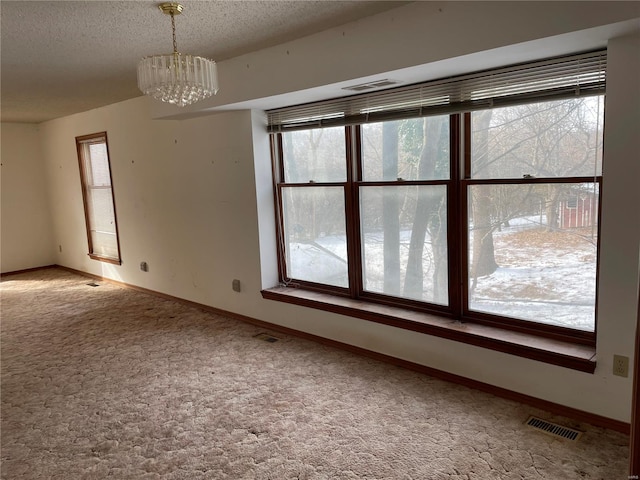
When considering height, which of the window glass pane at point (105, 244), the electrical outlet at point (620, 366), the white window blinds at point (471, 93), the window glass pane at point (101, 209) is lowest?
the electrical outlet at point (620, 366)

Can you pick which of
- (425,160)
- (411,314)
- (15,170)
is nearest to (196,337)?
(411,314)

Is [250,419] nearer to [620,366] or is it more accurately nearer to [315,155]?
[620,366]

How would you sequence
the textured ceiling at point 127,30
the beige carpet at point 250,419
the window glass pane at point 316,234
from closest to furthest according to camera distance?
the beige carpet at point 250,419, the textured ceiling at point 127,30, the window glass pane at point 316,234

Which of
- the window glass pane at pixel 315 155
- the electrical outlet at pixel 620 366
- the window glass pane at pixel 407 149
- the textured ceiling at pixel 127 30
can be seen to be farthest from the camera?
the window glass pane at pixel 315 155

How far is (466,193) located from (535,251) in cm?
55

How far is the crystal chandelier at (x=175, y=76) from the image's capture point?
7.32ft

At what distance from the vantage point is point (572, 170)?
102 inches

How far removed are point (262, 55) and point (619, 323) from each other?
2832mm

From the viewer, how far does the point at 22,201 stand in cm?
709

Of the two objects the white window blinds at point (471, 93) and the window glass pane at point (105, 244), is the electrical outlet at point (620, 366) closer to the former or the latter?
the white window blinds at point (471, 93)

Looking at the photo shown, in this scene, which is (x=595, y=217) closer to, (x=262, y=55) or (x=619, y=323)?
(x=619, y=323)

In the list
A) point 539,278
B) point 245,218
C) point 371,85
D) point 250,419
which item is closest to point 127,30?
point 371,85

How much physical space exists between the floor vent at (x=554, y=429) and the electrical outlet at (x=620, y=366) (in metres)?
0.37

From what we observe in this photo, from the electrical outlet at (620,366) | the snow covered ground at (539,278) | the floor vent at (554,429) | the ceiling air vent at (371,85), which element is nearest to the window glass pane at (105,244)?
the ceiling air vent at (371,85)
